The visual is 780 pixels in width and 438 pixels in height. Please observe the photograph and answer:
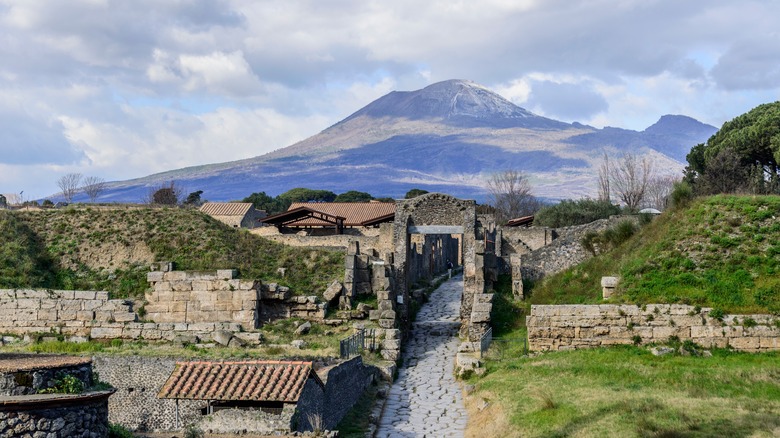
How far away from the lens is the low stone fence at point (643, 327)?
23.4m

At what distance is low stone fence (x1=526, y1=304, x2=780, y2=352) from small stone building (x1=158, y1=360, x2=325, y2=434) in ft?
30.4

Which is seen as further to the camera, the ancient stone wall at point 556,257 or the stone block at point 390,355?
the ancient stone wall at point 556,257

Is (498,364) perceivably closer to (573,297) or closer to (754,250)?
(573,297)

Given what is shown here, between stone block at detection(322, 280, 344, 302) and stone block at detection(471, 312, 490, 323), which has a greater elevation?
stone block at detection(322, 280, 344, 302)

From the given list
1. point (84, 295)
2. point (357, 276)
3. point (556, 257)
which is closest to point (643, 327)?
point (357, 276)

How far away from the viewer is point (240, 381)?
58.1ft

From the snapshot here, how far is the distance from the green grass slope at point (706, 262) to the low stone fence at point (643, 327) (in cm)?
54

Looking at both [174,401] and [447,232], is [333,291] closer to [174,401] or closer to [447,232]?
[447,232]

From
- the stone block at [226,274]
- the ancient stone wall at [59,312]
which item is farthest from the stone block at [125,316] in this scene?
the stone block at [226,274]

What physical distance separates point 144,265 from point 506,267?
49.8 ft

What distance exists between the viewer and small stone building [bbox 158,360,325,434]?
16.9 m

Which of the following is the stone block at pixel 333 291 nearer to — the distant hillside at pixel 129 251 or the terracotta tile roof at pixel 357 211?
the distant hillside at pixel 129 251

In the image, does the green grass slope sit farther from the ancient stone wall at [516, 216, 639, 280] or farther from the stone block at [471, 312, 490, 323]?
the ancient stone wall at [516, 216, 639, 280]

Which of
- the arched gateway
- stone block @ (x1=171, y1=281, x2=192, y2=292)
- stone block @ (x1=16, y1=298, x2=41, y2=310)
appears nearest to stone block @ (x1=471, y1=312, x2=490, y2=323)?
the arched gateway
